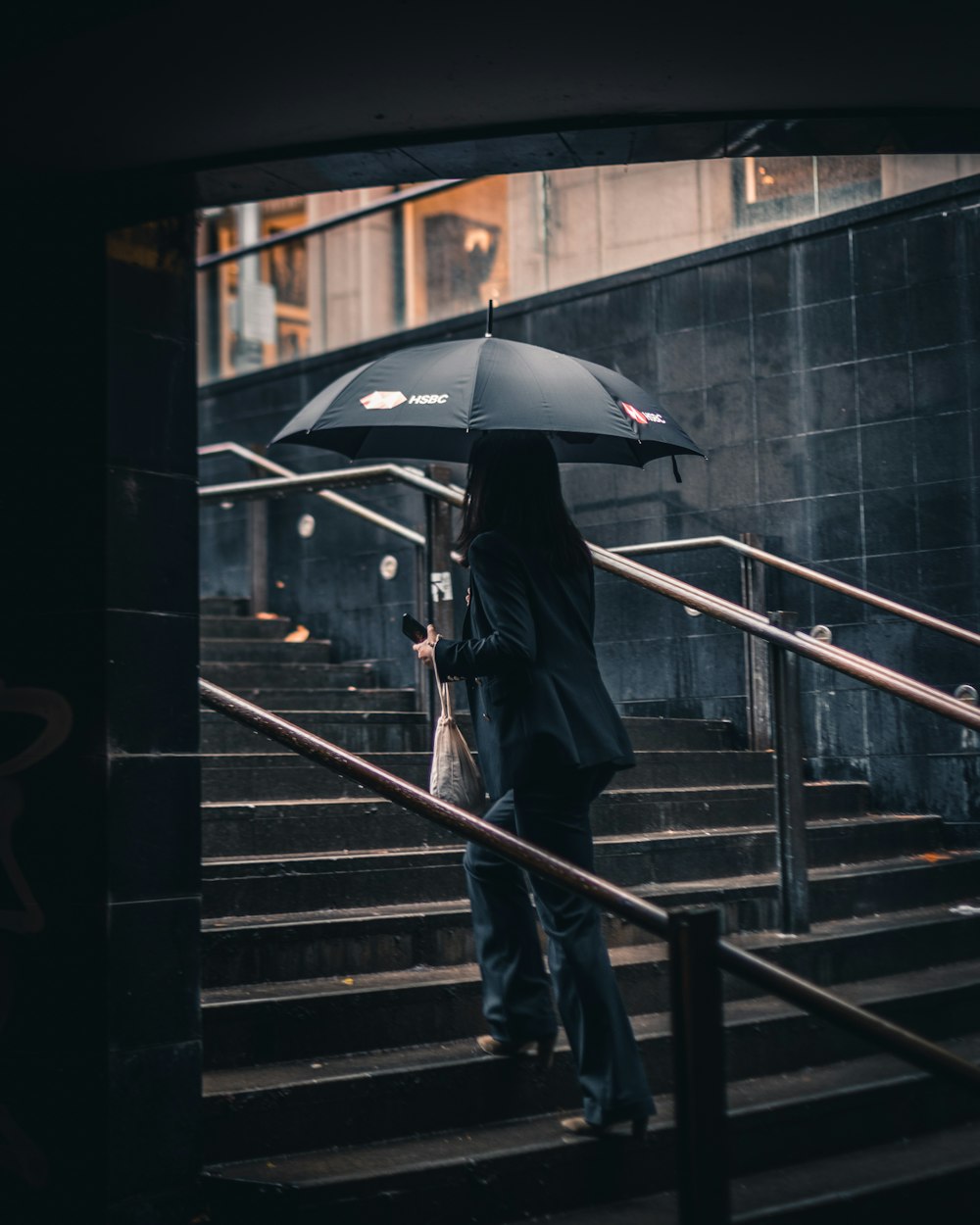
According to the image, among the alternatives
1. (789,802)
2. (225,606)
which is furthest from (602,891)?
(225,606)

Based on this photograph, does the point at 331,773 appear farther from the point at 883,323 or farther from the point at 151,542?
the point at 883,323

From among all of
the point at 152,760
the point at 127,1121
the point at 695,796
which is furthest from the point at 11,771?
the point at 695,796

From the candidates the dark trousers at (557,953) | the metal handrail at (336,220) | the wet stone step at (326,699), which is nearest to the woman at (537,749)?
the dark trousers at (557,953)

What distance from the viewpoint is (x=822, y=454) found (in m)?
8.17

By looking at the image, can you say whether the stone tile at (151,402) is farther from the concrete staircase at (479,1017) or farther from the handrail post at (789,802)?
the handrail post at (789,802)

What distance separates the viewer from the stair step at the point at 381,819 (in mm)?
5270

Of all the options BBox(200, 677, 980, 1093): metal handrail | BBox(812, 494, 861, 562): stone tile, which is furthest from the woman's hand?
BBox(812, 494, 861, 562): stone tile

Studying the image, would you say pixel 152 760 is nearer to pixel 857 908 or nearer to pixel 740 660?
pixel 857 908

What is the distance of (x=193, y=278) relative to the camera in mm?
4184

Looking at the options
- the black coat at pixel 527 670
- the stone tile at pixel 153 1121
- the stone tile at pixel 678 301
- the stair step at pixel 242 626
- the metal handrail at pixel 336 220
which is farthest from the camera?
the metal handrail at pixel 336 220

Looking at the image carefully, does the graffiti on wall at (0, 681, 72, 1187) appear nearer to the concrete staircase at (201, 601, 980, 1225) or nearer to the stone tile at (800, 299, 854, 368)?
the concrete staircase at (201, 601, 980, 1225)

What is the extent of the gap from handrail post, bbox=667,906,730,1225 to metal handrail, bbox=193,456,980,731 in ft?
6.96

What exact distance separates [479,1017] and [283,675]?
138 inches

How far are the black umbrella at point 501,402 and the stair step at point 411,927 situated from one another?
1554mm
